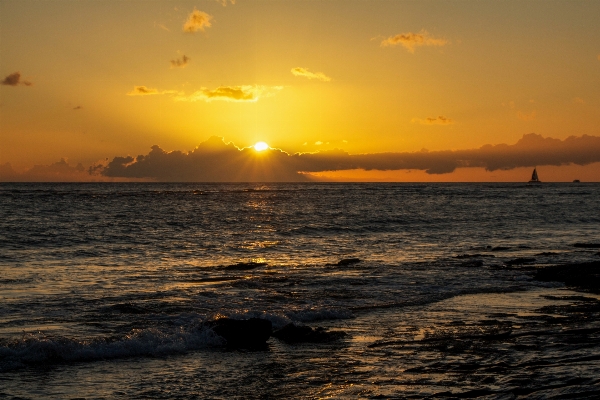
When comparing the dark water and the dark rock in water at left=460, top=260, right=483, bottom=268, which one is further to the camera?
the dark rock in water at left=460, top=260, right=483, bottom=268

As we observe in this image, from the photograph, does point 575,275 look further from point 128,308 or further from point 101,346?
point 101,346

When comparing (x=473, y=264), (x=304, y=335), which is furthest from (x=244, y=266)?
(x=304, y=335)

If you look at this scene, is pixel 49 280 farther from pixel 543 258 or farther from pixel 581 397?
pixel 543 258

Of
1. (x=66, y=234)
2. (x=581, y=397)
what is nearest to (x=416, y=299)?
(x=581, y=397)

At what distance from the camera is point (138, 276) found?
25281mm

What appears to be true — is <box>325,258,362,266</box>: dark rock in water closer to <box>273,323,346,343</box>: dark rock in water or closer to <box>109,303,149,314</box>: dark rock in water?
<box>109,303,149,314</box>: dark rock in water

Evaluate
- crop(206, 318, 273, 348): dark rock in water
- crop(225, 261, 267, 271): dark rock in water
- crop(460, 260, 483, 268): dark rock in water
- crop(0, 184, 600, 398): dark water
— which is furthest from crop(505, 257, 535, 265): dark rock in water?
crop(206, 318, 273, 348): dark rock in water

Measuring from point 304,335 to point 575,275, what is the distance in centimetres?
1459

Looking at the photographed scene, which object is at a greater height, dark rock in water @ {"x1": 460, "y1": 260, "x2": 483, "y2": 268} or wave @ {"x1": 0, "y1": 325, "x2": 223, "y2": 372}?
wave @ {"x1": 0, "y1": 325, "x2": 223, "y2": 372}

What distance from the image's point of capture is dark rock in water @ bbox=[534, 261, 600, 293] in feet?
74.6

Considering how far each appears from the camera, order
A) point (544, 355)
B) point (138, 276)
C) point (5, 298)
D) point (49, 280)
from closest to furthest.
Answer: point (544, 355) → point (5, 298) → point (49, 280) → point (138, 276)

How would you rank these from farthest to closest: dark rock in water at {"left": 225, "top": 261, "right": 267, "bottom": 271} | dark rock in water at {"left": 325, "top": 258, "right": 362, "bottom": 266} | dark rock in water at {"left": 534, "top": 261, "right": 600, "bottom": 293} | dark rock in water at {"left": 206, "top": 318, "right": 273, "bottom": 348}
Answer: dark rock in water at {"left": 325, "top": 258, "right": 362, "bottom": 266}, dark rock in water at {"left": 225, "top": 261, "right": 267, "bottom": 271}, dark rock in water at {"left": 534, "top": 261, "right": 600, "bottom": 293}, dark rock in water at {"left": 206, "top": 318, "right": 273, "bottom": 348}

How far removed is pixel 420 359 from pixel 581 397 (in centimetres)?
354

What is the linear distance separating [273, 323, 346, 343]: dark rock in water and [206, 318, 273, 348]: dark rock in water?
0.41m
